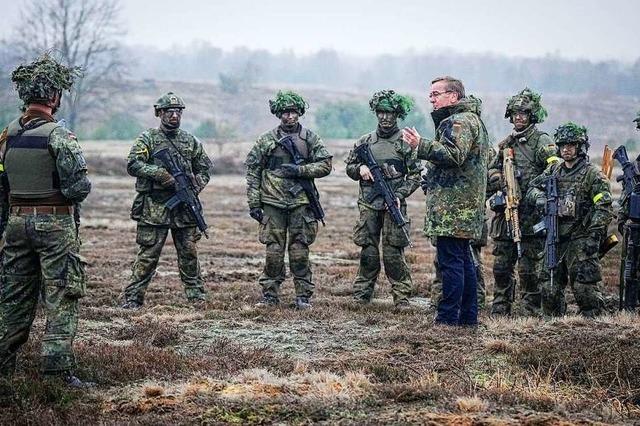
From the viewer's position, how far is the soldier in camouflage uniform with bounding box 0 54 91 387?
6.64 meters

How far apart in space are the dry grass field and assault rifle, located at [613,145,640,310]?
3.58ft

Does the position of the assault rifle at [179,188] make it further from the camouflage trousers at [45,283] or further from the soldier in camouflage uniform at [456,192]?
the camouflage trousers at [45,283]

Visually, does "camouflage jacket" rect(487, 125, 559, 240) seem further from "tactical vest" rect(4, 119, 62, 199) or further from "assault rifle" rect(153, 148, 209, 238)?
"tactical vest" rect(4, 119, 62, 199)

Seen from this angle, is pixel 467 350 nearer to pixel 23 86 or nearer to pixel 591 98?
pixel 23 86

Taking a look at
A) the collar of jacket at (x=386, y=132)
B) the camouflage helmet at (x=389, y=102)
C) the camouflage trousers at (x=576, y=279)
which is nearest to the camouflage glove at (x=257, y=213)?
the collar of jacket at (x=386, y=132)

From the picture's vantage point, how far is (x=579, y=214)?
963cm

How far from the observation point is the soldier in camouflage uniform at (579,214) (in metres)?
9.48

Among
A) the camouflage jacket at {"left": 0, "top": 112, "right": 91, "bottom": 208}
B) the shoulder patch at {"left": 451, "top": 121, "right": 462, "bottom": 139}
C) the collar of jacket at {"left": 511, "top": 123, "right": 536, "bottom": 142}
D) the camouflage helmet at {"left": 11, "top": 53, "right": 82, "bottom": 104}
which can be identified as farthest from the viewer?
the collar of jacket at {"left": 511, "top": 123, "right": 536, "bottom": 142}

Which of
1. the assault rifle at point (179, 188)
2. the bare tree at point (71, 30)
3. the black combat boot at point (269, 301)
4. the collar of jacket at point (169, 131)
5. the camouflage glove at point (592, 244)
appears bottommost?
the black combat boot at point (269, 301)

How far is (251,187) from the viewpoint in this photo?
36.0ft

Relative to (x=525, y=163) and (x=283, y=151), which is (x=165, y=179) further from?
(x=525, y=163)

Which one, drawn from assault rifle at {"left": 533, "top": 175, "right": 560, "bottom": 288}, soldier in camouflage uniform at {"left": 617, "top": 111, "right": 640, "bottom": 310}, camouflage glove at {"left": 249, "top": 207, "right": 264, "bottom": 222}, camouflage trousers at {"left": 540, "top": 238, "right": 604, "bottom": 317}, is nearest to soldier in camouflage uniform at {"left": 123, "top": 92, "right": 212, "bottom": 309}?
camouflage glove at {"left": 249, "top": 207, "right": 264, "bottom": 222}

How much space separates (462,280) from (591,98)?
12806 centimetres

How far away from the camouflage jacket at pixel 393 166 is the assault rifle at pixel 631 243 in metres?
2.52
